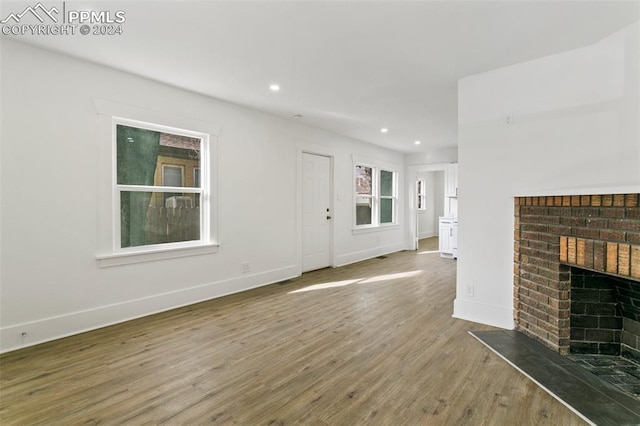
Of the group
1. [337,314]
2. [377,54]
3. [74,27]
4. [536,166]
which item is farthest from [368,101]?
[74,27]

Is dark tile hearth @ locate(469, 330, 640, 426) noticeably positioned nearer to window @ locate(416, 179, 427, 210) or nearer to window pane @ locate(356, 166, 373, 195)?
window pane @ locate(356, 166, 373, 195)

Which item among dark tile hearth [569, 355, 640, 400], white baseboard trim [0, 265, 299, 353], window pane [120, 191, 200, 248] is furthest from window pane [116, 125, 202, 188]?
dark tile hearth [569, 355, 640, 400]

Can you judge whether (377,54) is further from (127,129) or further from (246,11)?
(127,129)

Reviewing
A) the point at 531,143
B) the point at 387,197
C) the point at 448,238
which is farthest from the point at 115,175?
the point at 448,238

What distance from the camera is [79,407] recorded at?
1.89m

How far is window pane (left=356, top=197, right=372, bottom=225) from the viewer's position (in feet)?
22.7

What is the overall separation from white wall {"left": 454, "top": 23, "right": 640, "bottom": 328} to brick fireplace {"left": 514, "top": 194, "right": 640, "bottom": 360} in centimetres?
16

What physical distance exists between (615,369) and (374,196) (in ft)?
17.6

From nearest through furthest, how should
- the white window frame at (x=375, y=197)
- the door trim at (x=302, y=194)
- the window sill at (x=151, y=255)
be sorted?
the window sill at (x=151, y=255) → the door trim at (x=302, y=194) → the white window frame at (x=375, y=197)

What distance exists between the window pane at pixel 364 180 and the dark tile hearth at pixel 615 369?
489 cm

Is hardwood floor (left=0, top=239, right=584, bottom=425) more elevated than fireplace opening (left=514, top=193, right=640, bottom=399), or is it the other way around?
fireplace opening (left=514, top=193, right=640, bottom=399)

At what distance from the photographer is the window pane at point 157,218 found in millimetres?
3357

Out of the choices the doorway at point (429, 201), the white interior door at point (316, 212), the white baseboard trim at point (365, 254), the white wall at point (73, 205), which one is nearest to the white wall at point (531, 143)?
the white interior door at point (316, 212)

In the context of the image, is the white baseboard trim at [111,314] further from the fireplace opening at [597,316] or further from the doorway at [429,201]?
the doorway at [429,201]
